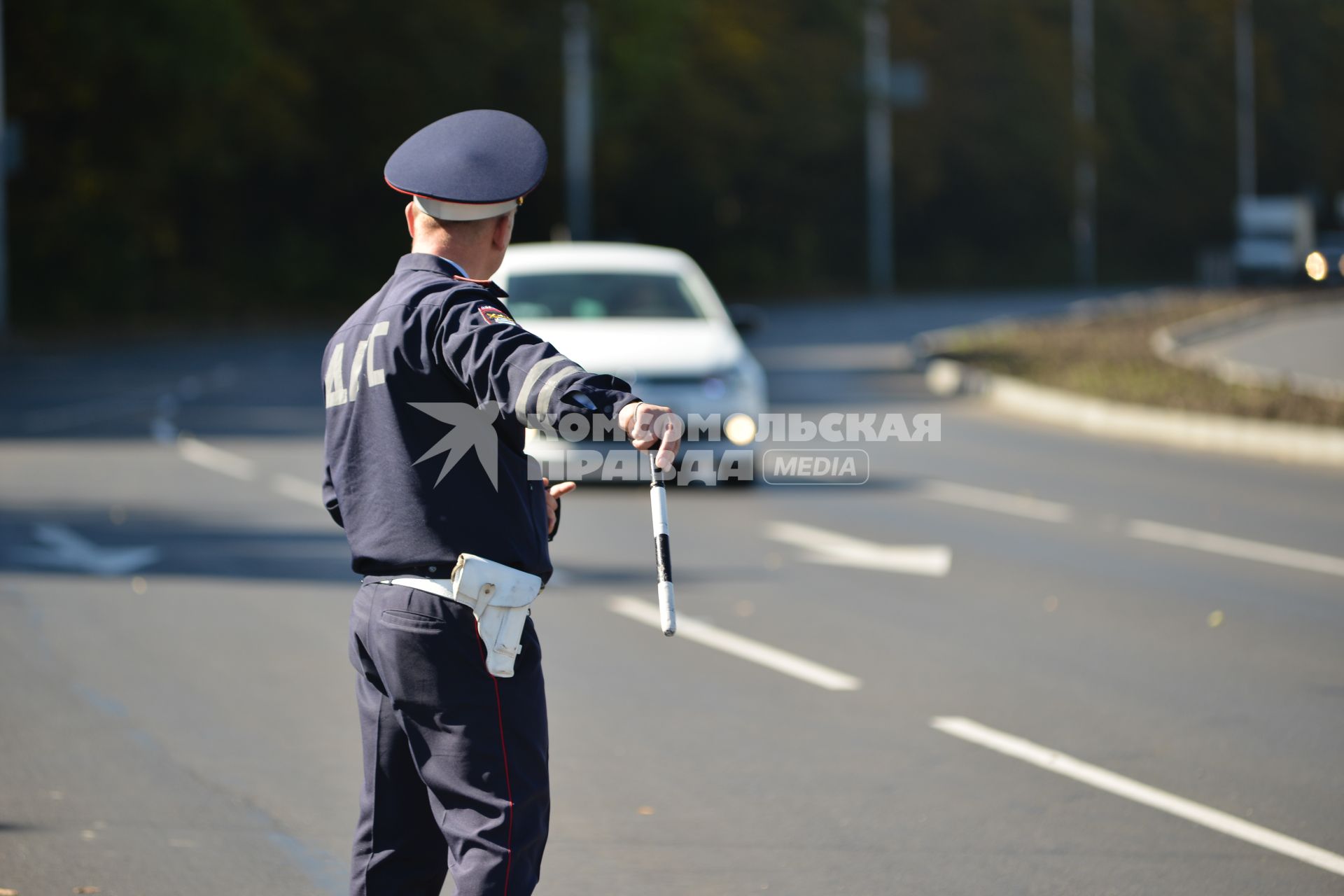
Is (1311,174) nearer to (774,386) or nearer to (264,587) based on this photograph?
(774,386)

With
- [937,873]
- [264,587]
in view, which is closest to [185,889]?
[937,873]

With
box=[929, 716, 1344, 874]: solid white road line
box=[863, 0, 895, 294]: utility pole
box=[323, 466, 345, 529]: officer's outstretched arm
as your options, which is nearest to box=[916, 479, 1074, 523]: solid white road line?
box=[929, 716, 1344, 874]: solid white road line

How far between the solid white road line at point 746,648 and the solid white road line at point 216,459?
640cm

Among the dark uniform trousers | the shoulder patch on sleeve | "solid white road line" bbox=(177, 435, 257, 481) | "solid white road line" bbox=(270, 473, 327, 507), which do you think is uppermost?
the shoulder patch on sleeve

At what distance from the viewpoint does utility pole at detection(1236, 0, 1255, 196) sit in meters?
79.8

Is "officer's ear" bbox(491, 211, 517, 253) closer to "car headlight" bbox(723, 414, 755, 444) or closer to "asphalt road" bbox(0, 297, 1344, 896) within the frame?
"asphalt road" bbox(0, 297, 1344, 896)

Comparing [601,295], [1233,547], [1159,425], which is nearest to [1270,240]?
[1159,425]

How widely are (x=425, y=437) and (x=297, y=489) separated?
36.6 ft

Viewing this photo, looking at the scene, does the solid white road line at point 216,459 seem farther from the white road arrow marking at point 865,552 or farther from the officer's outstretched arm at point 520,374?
the officer's outstretched arm at point 520,374

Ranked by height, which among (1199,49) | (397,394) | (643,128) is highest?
(1199,49)

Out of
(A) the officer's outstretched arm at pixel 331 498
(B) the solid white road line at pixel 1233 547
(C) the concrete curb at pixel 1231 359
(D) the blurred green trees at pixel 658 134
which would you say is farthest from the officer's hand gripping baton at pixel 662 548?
(D) the blurred green trees at pixel 658 134

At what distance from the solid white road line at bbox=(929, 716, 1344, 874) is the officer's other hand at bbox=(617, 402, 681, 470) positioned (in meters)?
2.94

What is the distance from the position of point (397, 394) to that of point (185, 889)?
2.24 meters

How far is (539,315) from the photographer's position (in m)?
14.9
